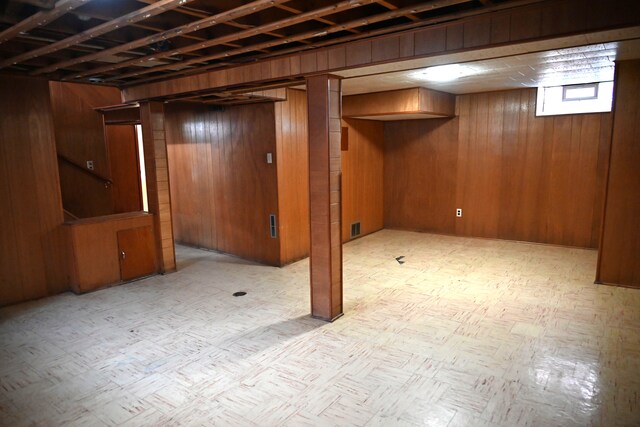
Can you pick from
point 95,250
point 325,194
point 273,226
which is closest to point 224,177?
point 273,226

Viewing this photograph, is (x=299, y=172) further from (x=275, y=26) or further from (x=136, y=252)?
(x=275, y=26)

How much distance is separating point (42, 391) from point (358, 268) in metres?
3.79

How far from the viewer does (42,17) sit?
2695mm

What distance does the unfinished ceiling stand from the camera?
2.64 meters

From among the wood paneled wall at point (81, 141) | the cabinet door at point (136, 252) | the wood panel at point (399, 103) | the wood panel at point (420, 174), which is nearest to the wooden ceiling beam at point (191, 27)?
the cabinet door at point (136, 252)

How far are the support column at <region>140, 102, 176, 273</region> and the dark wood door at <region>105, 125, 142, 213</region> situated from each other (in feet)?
9.35

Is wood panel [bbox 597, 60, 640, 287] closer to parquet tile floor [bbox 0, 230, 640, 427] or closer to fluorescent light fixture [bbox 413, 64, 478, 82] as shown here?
parquet tile floor [bbox 0, 230, 640, 427]

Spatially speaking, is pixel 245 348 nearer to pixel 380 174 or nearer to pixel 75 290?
pixel 75 290

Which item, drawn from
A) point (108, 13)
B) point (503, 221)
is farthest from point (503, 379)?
point (503, 221)

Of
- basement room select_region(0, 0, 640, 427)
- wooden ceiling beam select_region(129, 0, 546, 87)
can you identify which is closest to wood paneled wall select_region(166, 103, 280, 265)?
basement room select_region(0, 0, 640, 427)

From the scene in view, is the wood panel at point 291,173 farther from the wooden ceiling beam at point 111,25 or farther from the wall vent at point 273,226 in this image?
the wooden ceiling beam at point 111,25

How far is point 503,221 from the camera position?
6914mm

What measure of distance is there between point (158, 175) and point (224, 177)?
1139mm

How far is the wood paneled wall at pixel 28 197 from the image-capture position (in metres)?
4.49
